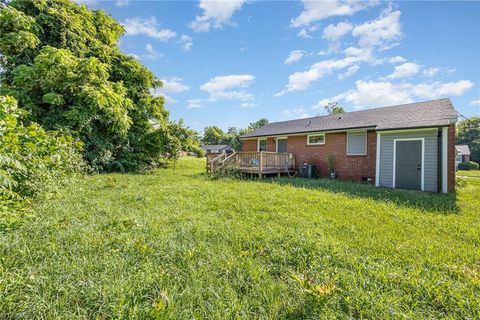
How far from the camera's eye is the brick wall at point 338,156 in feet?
35.7

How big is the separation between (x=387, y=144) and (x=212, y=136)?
5690 cm

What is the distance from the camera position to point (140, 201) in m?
5.70

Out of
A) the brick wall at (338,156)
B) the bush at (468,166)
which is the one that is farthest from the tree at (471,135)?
the brick wall at (338,156)

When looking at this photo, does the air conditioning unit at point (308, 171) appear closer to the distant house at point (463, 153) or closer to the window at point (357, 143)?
the window at point (357, 143)

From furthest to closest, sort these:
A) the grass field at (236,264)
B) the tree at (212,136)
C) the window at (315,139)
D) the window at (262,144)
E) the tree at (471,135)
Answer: the tree at (212,136)
the tree at (471,135)
the window at (262,144)
the window at (315,139)
the grass field at (236,264)

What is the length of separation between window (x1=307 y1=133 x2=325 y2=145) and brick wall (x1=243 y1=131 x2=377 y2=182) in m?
0.19

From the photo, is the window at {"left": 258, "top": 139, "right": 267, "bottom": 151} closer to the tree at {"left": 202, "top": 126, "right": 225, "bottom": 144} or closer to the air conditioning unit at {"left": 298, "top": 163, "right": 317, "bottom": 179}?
the air conditioning unit at {"left": 298, "top": 163, "right": 317, "bottom": 179}

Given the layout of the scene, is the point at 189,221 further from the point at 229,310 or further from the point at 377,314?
the point at 377,314

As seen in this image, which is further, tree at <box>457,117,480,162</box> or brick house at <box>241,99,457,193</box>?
tree at <box>457,117,480,162</box>

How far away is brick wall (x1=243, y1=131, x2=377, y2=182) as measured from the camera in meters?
10.9

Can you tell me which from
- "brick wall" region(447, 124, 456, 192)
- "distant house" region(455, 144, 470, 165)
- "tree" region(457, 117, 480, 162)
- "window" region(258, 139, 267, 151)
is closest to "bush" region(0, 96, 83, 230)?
"brick wall" region(447, 124, 456, 192)

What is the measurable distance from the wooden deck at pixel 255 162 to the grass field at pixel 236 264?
6.61 meters

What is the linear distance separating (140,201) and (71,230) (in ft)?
7.40

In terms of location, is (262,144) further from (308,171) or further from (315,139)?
(308,171)
